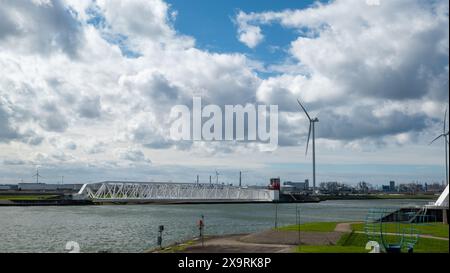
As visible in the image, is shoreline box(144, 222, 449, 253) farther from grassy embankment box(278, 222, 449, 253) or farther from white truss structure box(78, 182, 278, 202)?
white truss structure box(78, 182, 278, 202)

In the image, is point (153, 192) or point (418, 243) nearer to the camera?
point (418, 243)

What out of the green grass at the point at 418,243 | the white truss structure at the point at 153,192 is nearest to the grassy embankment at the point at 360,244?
the green grass at the point at 418,243

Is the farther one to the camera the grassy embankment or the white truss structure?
the white truss structure

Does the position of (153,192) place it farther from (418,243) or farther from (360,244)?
(418,243)

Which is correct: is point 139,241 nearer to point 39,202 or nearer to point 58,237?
point 58,237

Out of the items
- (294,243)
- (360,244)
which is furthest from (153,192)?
(360,244)

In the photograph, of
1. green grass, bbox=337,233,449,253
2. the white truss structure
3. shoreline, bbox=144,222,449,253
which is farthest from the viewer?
the white truss structure

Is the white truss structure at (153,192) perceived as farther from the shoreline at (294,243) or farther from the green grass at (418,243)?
the green grass at (418,243)

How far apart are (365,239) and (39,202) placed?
12600 cm

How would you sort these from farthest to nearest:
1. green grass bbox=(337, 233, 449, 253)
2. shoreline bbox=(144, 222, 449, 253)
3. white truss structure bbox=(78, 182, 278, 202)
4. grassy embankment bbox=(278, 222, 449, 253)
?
white truss structure bbox=(78, 182, 278, 202) < shoreline bbox=(144, 222, 449, 253) < green grass bbox=(337, 233, 449, 253) < grassy embankment bbox=(278, 222, 449, 253)

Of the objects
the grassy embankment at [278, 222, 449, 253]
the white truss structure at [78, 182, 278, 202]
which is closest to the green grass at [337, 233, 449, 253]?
the grassy embankment at [278, 222, 449, 253]

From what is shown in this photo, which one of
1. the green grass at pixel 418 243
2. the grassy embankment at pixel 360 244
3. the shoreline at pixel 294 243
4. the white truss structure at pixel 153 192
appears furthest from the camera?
the white truss structure at pixel 153 192

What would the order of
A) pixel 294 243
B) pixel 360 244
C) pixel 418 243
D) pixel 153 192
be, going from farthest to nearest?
pixel 153 192
pixel 294 243
pixel 360 244
pixel 418 243
